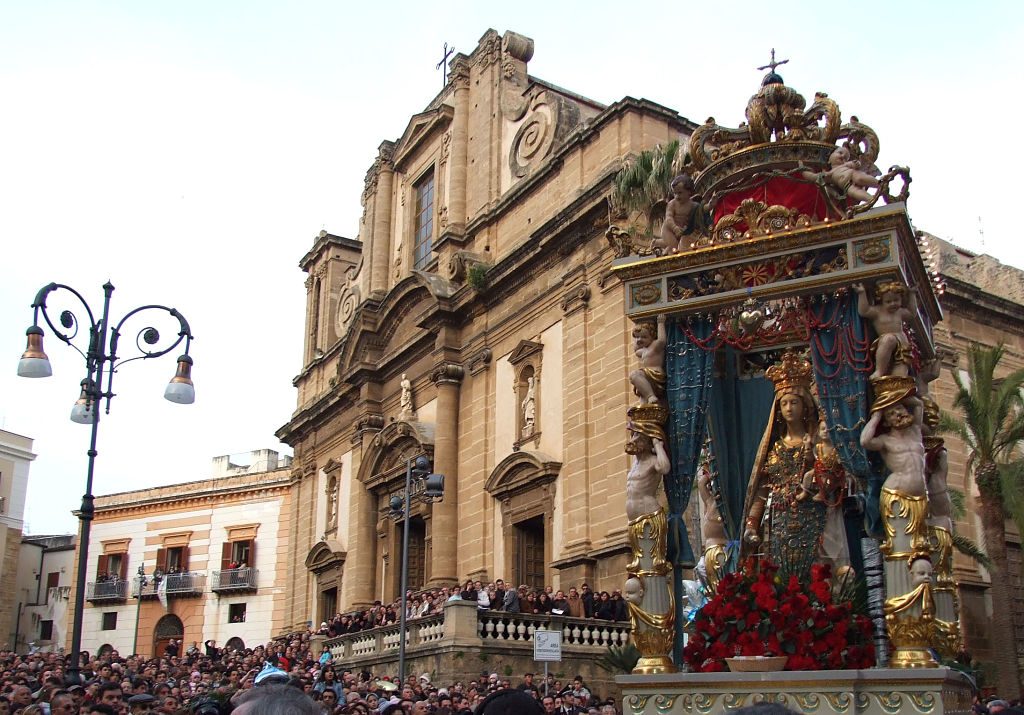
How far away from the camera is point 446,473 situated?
26156 millimetres

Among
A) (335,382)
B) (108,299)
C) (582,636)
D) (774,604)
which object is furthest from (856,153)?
(335,382)

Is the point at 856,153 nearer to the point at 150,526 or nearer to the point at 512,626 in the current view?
the point at 512,626

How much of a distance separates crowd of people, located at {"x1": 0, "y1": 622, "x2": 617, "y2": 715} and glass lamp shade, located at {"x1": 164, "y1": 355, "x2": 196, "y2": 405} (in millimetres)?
2952

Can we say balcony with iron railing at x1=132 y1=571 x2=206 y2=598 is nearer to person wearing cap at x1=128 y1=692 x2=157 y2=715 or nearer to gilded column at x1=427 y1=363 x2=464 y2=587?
gilded column at x1=427 y1=363 x2=464 y2=587

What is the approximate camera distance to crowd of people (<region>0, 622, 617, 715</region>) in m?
5.94

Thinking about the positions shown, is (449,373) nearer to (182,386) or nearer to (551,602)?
(551,602)

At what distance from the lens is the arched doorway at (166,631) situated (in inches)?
1662

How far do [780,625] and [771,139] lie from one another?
3.96m

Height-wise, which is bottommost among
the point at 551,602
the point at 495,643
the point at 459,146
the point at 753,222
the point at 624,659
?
the point at 624,659

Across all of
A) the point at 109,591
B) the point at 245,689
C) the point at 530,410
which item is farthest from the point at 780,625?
the point at 109,591

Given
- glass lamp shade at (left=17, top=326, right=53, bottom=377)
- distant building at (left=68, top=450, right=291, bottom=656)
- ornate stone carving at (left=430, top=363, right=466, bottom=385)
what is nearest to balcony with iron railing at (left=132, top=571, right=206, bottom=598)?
distant building at (left=68, top=450, right=291, bottom=656)

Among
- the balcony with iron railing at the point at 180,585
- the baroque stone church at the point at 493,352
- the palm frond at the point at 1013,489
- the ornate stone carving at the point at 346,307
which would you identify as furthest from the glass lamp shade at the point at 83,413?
the balcony with iron railing at the point at 180,585

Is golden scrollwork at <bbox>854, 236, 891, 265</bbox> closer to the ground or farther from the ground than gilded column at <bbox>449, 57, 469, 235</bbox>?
closer to the ground

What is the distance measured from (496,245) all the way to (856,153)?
1798 centimetres
